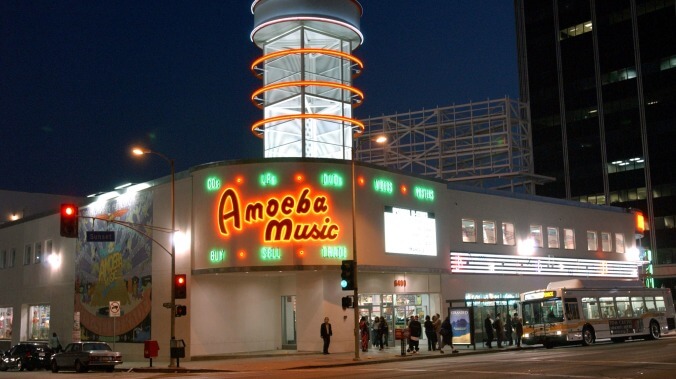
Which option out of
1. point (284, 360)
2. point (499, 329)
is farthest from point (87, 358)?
point (499, 329)

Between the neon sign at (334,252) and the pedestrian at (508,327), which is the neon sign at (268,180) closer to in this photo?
the neon sign at (334,252)

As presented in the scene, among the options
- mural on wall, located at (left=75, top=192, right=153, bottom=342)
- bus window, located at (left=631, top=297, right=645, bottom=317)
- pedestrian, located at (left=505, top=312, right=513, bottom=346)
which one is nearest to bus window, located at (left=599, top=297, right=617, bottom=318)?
bus window, located at (left=631, top=297, right=645, bottom=317)

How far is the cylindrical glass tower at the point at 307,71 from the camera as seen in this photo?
4853cm

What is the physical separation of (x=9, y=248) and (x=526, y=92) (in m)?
81.8

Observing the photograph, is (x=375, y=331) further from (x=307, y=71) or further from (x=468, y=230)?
(x=307, y=71)

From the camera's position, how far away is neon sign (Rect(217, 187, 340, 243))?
37969mm

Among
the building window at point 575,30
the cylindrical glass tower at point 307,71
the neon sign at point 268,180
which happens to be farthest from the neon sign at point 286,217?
the building window at point 575,30

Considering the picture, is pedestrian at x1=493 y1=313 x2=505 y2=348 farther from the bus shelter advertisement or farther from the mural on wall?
the mural on wall

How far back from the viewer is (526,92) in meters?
120

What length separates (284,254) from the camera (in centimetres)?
3775

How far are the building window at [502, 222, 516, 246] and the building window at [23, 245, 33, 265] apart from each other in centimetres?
3238

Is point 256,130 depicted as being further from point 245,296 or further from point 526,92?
point 526,92

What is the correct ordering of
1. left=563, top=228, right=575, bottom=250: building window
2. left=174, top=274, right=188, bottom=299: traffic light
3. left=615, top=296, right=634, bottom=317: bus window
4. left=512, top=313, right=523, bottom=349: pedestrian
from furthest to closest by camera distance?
left=563, top=228, right=575, bottom=250: building window, left=615, top=296, right=634, bottom=317: bus window, left=512, top=313, right=523, bottom=349: pedestrian, left=174, top=274, right=188, bottom=299: traffic light

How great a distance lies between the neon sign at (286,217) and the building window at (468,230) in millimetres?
11248
